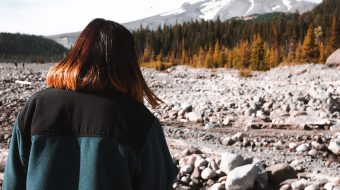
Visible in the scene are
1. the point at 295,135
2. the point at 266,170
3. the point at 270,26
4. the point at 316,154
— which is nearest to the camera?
the point at 266,170

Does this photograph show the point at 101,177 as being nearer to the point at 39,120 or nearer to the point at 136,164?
the point at 136,164

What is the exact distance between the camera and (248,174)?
619 cm

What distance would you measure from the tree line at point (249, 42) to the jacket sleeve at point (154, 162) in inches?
2258

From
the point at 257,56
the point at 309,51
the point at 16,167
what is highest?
the point at 309,51

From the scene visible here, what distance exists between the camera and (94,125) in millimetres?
1942

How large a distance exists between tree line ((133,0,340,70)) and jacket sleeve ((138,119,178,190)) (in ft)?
188

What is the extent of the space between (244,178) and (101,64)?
179 inches

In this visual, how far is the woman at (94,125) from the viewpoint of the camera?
1946 mm

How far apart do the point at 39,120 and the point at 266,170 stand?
5.24m

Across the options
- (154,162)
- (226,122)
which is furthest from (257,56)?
(154,162)

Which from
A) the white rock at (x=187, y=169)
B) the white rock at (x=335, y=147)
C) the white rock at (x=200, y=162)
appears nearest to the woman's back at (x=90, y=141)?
the white rock at (x=187, y=169)

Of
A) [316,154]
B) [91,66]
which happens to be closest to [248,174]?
[316,154]

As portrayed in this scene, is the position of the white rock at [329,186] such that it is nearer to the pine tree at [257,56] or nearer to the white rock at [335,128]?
the white rock at [335,128]

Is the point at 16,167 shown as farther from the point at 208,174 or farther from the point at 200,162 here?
the point at 200,162
